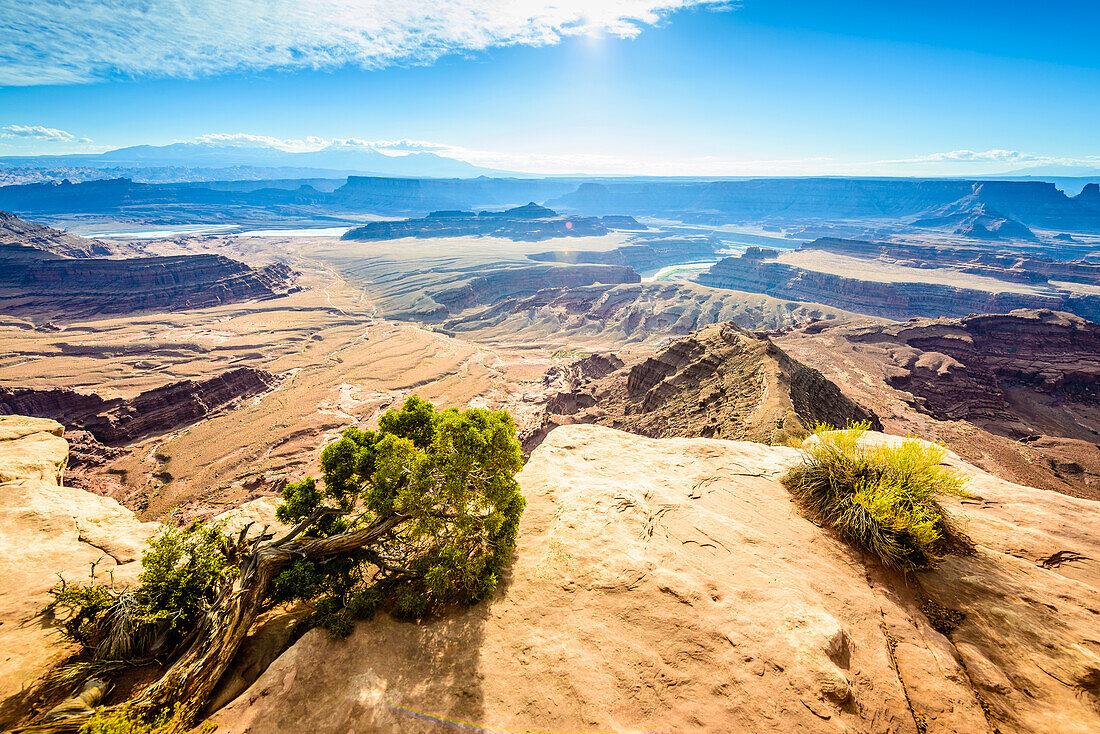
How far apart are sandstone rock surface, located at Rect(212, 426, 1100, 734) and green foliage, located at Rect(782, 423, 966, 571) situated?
1.25ft

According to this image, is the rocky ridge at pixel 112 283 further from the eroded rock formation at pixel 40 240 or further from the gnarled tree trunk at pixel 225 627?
the gnarled tree trunk at pixel 225 627

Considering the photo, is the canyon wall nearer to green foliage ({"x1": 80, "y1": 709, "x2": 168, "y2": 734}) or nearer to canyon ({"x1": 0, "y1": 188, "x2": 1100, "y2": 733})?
canyon ({"x1": 0, "y1": 188, "x2": 1100, "y2": 733})

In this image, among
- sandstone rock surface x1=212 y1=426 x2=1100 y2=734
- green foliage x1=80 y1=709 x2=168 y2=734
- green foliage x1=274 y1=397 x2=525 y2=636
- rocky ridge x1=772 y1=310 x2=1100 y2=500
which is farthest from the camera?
rocky ridge x1=772 y1=310 x2=1100 y2=500

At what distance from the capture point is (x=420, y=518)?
7699 millimetres

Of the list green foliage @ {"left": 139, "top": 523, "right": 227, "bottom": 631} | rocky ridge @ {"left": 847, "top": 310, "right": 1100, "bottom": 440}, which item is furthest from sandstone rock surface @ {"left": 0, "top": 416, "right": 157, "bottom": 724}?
rocky ridge @ {"left": 847, "top": 310, "right": 1100, "bottom": 440}

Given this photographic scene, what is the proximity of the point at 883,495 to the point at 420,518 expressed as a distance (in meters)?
8.82

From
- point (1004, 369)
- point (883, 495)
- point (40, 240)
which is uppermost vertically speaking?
point (883, 495)

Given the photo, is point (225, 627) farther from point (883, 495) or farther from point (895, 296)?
point (895, 296)

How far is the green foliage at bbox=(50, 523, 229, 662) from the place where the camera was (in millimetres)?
6527

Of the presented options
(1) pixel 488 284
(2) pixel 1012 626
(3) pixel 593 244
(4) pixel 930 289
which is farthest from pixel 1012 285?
(2) pixel 1012 626

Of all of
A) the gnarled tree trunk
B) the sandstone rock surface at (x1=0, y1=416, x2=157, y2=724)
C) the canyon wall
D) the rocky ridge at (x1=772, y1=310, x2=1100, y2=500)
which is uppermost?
the gnarled tree trunk

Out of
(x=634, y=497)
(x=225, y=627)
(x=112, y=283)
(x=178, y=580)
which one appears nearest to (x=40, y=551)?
(x=178, y=580)

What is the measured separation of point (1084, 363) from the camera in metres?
45.6

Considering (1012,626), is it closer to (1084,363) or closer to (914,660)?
(914,660)
